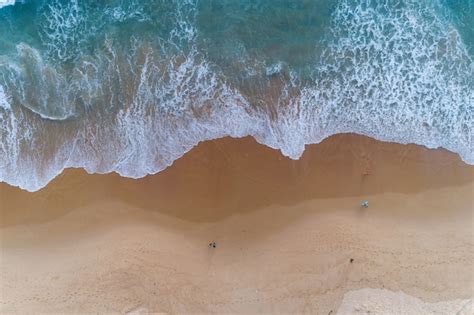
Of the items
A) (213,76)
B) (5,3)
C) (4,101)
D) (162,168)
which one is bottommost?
(162,168)

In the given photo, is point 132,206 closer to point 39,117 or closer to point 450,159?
point 39,117

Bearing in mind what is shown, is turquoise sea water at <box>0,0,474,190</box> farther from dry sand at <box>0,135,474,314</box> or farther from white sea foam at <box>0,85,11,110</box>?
dry sand at <box>0,135,474,314</box>

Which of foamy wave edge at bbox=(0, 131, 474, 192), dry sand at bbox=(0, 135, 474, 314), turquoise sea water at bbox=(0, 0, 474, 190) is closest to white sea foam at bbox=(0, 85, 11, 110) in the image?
turquoise sea water at bbox=(0, 0, 474, 190)

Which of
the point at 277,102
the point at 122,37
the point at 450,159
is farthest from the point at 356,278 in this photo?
the point at 122,37

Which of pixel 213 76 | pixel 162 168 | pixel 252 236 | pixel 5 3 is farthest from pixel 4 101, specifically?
pixel 252 236

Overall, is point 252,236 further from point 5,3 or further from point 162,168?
point 5,3

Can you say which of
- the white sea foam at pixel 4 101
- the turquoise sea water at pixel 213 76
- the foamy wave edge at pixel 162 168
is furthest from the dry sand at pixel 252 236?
the white sea foam at pixel 4 101
